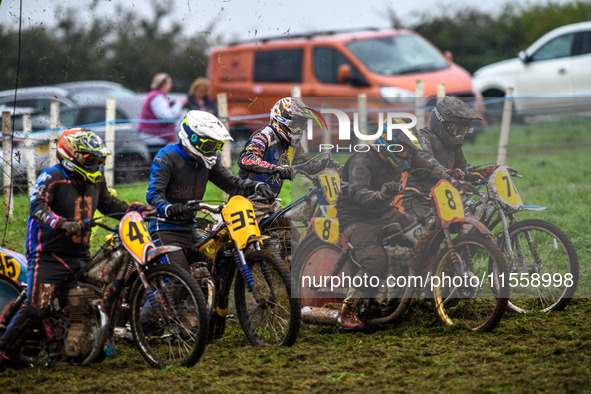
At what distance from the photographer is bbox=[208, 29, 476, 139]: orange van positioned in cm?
1573

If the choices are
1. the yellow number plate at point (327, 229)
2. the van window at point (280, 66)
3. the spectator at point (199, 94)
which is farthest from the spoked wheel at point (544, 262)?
the van window at point (280, 66)

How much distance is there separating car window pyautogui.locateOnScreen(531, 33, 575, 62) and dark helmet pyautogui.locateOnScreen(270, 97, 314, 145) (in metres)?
12.4

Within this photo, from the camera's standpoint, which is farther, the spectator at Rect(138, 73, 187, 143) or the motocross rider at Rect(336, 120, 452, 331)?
the spectator at Rect(138, 73, 187, 143)

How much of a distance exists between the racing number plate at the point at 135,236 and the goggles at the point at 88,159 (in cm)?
45

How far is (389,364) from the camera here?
5.43 m

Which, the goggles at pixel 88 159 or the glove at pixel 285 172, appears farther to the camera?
the glove at pixel 285 172

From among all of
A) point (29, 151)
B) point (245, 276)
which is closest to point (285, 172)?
point (245, 276)

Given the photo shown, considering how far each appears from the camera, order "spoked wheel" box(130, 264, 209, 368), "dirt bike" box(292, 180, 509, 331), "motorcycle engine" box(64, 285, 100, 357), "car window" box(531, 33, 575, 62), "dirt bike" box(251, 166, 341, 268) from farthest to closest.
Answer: "car window" box(531, 33, 575, 62) < "dirt bike" box(251, 166, 341, 268) < "dirt bike" box(292, 180, 509, 331) < "motorcycle engine" box(64, 285, 100, 357) < "spoked wheel" box(130, 264, 209, 368)

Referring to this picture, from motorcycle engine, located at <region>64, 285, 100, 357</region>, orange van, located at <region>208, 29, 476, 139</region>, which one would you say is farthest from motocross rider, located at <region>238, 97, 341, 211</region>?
orange van, located at <region>208, 29, 476, 139</region>

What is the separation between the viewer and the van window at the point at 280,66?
Result: 1621 centimetres

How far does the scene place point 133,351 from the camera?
20.7 feet

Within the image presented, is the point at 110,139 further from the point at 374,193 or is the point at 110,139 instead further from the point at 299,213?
the point at 374,193

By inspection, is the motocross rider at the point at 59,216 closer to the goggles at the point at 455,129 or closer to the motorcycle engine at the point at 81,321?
the motorcycle engine at the point at 81,321

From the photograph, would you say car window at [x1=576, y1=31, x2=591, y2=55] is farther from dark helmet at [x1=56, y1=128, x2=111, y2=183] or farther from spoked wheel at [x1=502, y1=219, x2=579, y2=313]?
dark helmet at [x1=56, y1=128, x2=111, y2=183]
